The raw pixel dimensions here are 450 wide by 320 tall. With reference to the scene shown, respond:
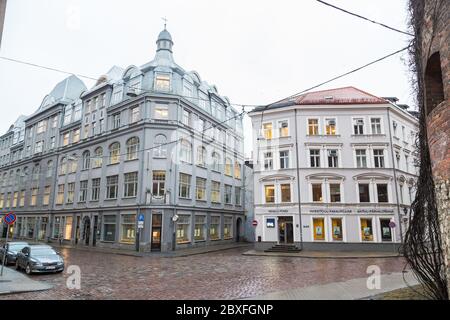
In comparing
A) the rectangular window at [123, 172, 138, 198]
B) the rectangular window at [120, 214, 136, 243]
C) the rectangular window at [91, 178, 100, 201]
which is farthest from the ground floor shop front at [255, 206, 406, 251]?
the rectangular window at [91, 178, 100, 201]

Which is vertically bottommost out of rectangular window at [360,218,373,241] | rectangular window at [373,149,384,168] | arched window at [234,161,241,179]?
rectangular window at [360,218,373,241]

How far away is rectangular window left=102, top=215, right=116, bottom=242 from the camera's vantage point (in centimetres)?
3033

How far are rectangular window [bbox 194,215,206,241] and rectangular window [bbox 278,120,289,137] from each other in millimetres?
12080

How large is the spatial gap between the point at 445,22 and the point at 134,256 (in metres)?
23.6

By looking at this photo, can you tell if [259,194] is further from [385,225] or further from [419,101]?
[419,101]

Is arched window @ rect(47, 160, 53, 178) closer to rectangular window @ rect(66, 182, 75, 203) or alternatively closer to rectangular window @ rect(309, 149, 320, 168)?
rectangular window @ rect(66, 182, 75, 203)

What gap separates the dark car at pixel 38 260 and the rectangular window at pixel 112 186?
46.8ft

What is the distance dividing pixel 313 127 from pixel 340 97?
4.25 meters

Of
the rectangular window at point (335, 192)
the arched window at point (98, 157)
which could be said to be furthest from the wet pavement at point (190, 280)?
the arched window at point (98, 157)

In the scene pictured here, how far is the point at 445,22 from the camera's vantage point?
643cm

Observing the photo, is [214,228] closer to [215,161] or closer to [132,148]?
[215,161]

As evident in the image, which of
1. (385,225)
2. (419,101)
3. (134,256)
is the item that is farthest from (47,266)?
(385,225)

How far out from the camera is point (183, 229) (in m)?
30.1

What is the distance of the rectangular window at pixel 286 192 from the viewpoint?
27.7 m
